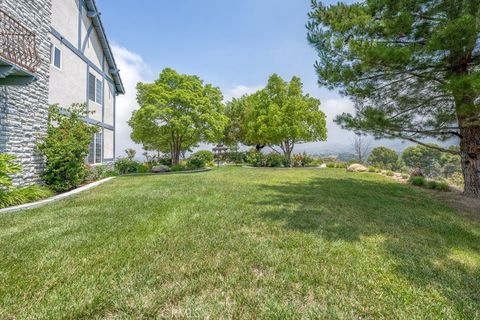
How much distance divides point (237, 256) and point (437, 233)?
4128 mm

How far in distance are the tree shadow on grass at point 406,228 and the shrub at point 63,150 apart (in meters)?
7.31

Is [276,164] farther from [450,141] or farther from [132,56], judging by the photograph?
[132,56]

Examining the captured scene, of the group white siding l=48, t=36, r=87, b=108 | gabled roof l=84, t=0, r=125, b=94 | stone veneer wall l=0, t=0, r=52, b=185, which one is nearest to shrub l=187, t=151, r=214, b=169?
gabled roof l=84, t=0, r=125, b=94

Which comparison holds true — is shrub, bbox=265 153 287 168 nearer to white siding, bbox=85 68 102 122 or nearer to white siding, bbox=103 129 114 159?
white siding, bbox=103 129 114 159

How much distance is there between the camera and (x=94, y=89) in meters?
13.3

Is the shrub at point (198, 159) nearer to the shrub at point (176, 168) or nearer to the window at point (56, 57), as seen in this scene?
the shrub at point (176, 168)

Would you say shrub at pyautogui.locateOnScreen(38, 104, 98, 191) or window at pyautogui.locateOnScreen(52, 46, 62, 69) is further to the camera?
window at pyautogui.locateOnScreen(52, 46, 62, 69)

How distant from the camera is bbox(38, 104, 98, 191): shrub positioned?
26.0 ft

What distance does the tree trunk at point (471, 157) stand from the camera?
7.11 meters

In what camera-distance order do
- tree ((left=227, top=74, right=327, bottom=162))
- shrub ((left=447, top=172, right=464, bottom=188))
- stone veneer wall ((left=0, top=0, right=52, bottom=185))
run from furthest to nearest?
tree ((left=227, top=74, right=327, bottom=162)) < shrub ((left=447, top=172, right=464, bottom=188)) < stone veneer wall ((left=0, top=0, right=52, bottom=185))

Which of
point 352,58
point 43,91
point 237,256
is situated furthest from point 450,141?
point 43,91

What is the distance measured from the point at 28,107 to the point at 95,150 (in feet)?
19.5

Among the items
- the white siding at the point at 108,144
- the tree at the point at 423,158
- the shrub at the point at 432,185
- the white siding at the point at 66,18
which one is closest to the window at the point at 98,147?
the white siding at the point at 108,144

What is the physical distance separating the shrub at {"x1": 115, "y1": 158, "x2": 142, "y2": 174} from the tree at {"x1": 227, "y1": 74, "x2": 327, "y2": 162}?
11358mm
